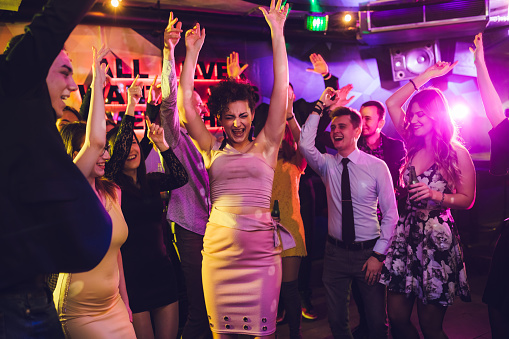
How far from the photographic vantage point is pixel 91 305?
1.79 m

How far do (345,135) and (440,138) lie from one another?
0.60 meters

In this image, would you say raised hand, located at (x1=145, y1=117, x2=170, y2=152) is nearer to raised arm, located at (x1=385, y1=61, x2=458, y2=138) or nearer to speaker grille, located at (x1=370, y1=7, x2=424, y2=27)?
raised arm, located at (x1=385, y1=61, x2=458, y2=138)

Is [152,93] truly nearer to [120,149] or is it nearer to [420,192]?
[120,149]

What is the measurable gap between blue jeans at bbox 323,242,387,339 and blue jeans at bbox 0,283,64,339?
6.08ft

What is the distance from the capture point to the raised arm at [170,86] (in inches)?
96.0

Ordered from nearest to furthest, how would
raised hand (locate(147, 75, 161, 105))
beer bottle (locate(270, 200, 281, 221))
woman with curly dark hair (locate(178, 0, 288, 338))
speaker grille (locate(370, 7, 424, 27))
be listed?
woman with curly dark hair (locate(178, 0, 288, 338))
raised hand (locate(147, 75, 161, 105))
beer bottle (locate(270, 200, 281, 221))
speaker grille (locate(370, 7, 424, 27))

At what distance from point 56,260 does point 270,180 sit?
4.44 ft

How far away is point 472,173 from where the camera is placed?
2510mm

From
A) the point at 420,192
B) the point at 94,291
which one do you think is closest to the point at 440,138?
the point at 420,192

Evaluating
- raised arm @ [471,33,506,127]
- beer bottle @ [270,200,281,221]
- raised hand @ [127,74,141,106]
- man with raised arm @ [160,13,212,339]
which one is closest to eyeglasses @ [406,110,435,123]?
raised arm @ [471,33,506,127]

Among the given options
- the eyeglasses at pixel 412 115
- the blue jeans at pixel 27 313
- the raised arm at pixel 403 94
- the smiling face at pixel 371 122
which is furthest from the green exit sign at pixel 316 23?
the blue jeans at pixel 27 313

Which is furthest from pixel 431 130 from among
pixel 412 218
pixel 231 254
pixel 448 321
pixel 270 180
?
pixel 448 321

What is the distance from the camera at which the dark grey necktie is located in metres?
2.71

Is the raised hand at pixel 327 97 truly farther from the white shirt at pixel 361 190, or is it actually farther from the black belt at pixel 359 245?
the black belt at pixel 359 245
